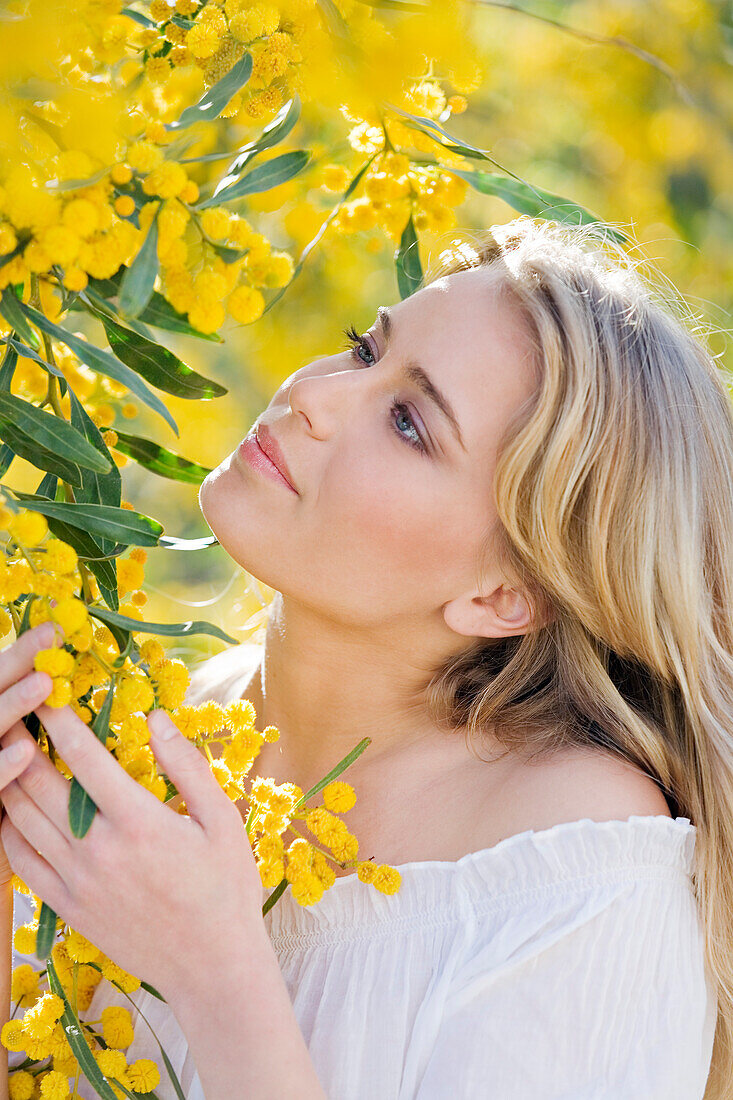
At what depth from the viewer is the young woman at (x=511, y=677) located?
3.59 feet

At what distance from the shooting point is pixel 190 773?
3.07 feet

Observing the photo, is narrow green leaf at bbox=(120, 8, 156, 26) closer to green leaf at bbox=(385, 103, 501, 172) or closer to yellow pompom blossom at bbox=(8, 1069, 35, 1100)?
green leaf at bbox=(385, 103, 501, 172)

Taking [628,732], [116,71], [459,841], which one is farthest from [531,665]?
[116,71]

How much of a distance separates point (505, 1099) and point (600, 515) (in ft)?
2.16

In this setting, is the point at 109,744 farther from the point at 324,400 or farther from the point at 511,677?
the point at 511,677

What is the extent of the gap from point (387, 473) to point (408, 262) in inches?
12.4

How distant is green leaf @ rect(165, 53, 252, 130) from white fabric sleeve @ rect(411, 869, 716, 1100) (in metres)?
0.87

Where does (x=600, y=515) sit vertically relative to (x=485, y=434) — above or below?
below

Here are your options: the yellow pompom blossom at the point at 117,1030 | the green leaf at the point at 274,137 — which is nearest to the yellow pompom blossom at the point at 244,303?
the green leaf at the point at 274,137

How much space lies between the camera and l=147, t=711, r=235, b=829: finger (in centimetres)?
90

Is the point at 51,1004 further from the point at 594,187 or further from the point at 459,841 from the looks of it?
the point at 594,187

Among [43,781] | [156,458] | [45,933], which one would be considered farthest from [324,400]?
[45,933]

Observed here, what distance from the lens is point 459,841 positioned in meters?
1.22

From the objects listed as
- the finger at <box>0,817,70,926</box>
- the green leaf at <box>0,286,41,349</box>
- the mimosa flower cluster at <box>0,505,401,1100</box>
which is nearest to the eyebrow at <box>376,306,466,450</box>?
the mimosa flower cluster at <box>0,505,401,1100</box>
